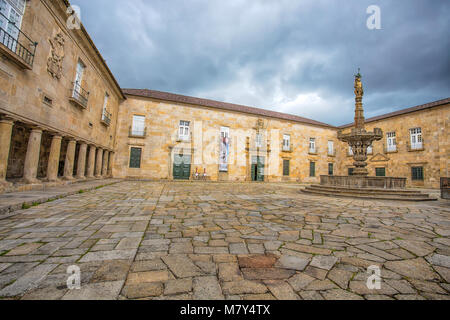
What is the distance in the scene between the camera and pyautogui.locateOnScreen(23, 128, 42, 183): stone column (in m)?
6.45

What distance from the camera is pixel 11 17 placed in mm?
5625

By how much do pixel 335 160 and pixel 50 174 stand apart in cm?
2703

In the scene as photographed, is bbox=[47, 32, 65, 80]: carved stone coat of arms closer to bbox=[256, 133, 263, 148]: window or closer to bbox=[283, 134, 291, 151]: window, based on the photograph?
bbox=[256, 133, 263, 148]: window

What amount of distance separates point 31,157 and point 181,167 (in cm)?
1076

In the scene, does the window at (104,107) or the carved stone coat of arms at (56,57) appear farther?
the window at (104,107)


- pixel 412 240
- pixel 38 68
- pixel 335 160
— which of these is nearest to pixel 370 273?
pixel 412 240

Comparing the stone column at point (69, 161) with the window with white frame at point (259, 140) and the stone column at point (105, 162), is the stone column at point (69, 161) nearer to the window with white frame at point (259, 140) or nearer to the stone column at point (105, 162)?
the stone column at point (105, 162)

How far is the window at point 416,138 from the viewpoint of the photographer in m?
17.0

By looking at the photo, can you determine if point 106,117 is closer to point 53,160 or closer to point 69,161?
point 69,161

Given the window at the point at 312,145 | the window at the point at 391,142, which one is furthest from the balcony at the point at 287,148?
the window at the point at 391,142

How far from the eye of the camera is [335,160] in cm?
2409

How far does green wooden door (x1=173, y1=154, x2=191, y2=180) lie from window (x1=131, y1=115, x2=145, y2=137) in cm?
356

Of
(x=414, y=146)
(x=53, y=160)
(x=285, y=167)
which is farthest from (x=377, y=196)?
(x=414, y=146)

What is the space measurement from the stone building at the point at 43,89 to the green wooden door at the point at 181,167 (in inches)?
251
